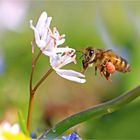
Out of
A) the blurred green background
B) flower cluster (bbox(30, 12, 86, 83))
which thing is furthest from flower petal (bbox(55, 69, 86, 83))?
the blurred green background

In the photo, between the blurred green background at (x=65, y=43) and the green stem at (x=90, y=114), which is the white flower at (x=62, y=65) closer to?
the green stem at (x=90, y=114)

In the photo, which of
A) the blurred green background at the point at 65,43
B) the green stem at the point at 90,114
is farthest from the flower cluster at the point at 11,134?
A: the blurred green background at the point at 65,43

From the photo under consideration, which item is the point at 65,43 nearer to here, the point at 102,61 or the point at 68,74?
the point at 102,61

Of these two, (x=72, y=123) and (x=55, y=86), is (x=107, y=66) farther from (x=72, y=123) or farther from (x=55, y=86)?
(x=55, y=86)

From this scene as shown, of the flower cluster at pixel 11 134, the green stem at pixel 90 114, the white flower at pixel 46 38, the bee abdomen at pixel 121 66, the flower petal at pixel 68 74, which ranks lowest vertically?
the flower cluster at pixel 11 134

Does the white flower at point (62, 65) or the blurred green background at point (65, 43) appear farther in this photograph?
the blurred green background at point (65, 43)

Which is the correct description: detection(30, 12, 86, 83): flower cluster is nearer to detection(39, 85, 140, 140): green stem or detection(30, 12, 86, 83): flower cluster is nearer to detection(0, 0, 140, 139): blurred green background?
detection(39, 85, 140, 140): green stem

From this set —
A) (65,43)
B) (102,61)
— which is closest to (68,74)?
(102,61)

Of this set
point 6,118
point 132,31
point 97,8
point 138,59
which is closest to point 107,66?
point 6,118
